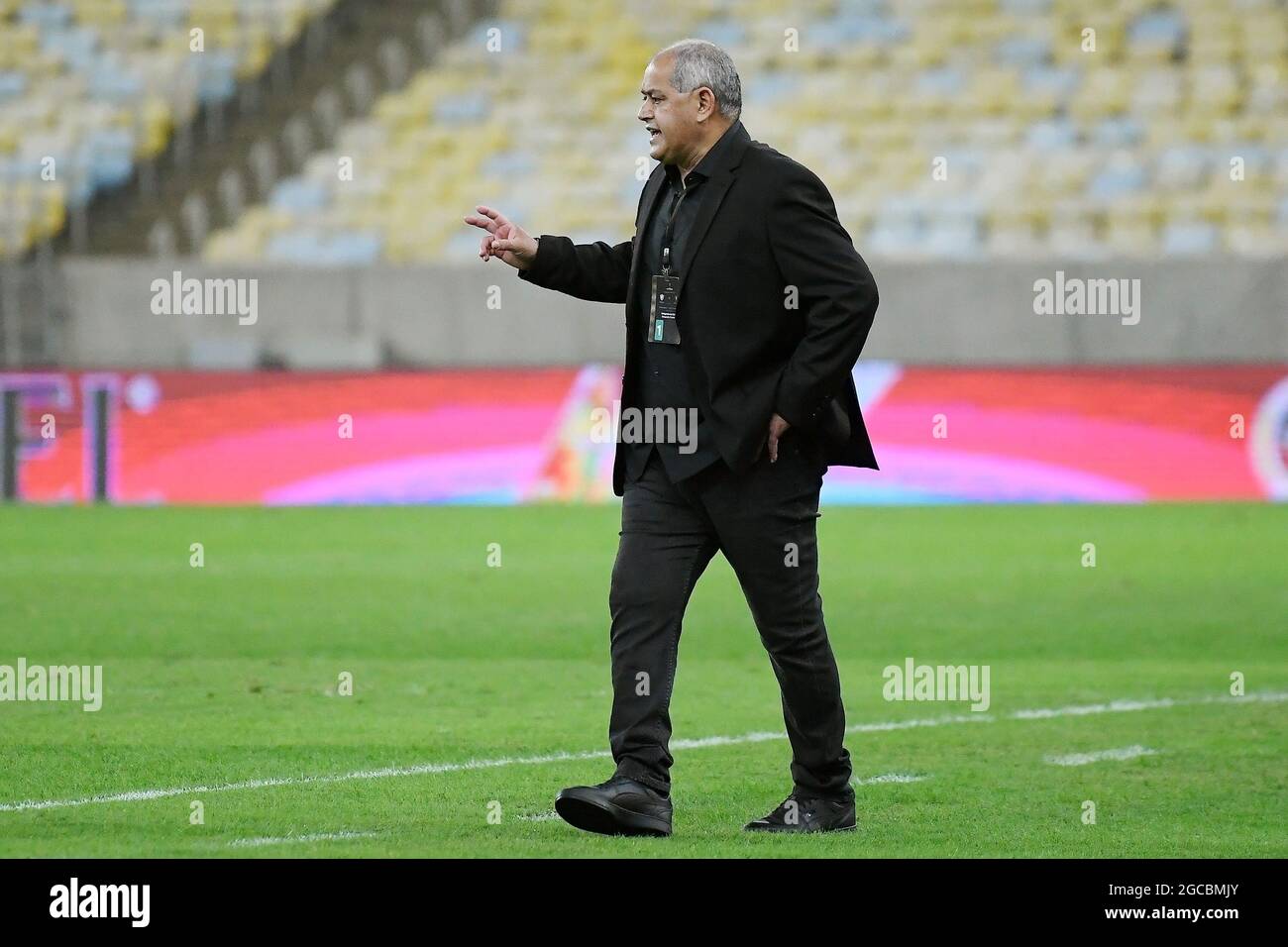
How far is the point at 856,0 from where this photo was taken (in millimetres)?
23703

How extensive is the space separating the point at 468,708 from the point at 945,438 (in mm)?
9698

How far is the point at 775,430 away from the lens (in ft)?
19.4

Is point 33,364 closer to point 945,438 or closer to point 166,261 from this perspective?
point 166,261

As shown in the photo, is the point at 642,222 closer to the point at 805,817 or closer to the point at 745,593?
the point at 745,593

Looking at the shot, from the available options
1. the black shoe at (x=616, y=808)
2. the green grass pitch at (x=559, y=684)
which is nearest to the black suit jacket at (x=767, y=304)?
the black shoe at (x=616, y=808)

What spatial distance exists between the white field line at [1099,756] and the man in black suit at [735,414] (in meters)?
1.57

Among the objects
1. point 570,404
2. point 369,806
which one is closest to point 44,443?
point 570,404

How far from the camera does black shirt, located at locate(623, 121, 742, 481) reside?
602 centimetres

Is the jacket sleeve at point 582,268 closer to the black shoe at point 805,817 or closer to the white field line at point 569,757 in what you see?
the black shoe at point 805,817

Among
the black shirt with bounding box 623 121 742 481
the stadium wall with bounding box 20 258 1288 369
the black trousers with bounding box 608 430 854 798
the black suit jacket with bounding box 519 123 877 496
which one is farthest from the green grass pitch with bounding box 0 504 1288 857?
the stadium wall with bounding box 20 258 1288 369

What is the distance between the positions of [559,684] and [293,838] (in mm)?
3676

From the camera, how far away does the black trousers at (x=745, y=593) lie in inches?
235

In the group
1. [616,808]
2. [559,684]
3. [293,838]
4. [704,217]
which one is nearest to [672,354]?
[704,217]
